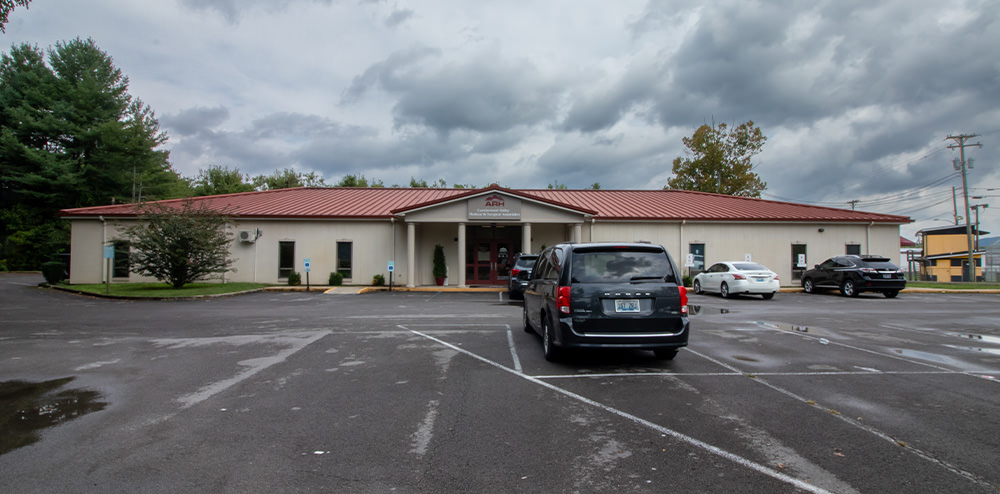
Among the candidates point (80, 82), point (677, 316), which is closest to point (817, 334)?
point (677, 316)

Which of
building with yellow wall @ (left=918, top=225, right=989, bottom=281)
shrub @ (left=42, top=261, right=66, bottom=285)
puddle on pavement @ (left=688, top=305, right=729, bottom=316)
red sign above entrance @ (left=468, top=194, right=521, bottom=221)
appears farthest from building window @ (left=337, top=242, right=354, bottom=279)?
building with yellow wall @ (left=918, top=225, right=989, bottom=281)

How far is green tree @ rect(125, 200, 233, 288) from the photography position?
1988 centimetres

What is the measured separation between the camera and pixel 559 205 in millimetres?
23891

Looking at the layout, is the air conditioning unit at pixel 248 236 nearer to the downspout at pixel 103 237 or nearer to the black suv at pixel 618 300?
the downspout at pixel 103 237

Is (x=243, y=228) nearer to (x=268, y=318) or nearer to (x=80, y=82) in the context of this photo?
(x=268, y=318)

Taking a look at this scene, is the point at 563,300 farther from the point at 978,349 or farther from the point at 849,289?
the point at 849,289

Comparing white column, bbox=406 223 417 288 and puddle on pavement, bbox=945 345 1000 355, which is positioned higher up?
white column, bbox=406 223 417 288

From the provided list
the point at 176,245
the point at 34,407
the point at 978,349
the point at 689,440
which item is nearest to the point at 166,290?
the point at 176,245

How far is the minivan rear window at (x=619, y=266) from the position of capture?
6.70 m

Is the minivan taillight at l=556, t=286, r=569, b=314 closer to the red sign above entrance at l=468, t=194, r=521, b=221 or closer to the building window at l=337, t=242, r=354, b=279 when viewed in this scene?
the red sign above entrance at l=468, t=194, r=521, b=221

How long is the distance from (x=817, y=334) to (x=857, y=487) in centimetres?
763

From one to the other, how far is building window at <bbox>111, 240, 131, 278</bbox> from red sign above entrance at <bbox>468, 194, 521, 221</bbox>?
1639 centimetres

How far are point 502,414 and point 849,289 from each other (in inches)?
798

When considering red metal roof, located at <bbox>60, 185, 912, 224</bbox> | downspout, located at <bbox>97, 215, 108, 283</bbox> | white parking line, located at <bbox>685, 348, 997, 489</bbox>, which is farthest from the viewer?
red metal roof, located at <bbox>60, 185, 912, 224</bbox>
